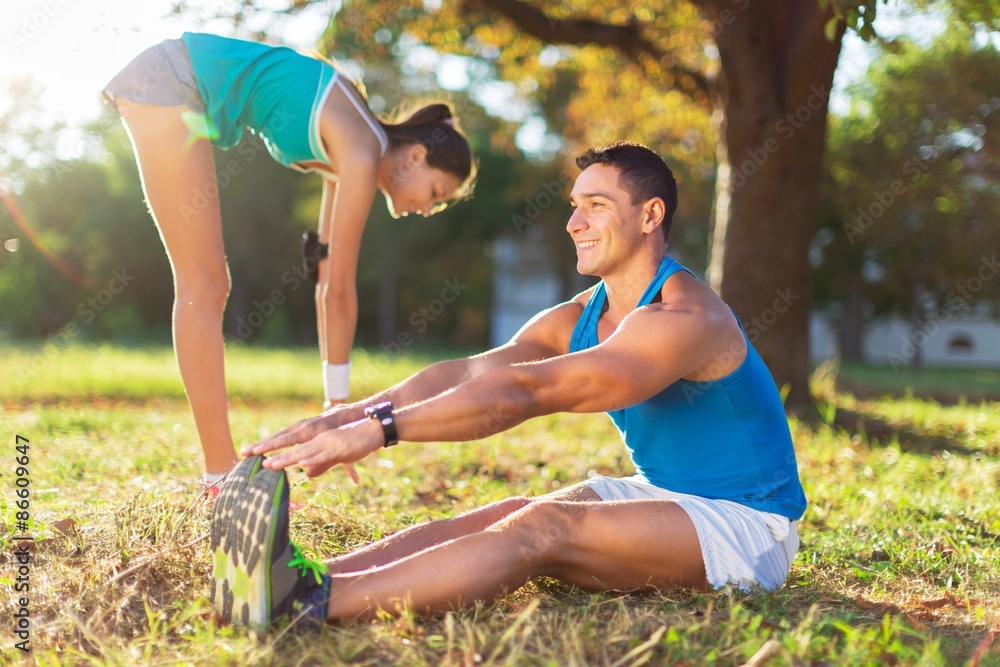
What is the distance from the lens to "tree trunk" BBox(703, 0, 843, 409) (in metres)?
6.36

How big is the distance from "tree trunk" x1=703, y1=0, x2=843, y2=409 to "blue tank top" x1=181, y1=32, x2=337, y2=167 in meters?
4.12

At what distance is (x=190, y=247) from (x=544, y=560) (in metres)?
1.77

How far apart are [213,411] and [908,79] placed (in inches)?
493

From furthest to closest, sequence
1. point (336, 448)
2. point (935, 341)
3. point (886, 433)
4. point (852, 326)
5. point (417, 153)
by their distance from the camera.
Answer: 1. point (935, 341)
2. point (852, 326)
3. point (886, 433)
4. point (417, 153)
5. point (336, 448)

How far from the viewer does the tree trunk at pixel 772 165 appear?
636 cm

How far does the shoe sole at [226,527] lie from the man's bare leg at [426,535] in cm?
31

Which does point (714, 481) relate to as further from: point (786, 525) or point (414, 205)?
point (414, 205)

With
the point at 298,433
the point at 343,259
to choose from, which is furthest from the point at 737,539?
the point at 343,259

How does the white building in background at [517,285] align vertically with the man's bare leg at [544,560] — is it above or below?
above

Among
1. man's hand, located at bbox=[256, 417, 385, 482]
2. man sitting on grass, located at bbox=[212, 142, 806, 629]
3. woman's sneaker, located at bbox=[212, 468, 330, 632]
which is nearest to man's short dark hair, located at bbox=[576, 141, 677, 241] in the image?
man sitting on grass, located at bbox=[212, 142, 806, 629]

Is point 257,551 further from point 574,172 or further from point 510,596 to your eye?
point 574,172

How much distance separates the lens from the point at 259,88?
10.9 feet

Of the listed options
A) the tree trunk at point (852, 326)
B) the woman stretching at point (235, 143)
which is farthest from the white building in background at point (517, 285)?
the woman stretching at point (235, 143)

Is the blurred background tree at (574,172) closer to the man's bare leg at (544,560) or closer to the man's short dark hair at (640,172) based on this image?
the man's short dark hair at (640,172)
